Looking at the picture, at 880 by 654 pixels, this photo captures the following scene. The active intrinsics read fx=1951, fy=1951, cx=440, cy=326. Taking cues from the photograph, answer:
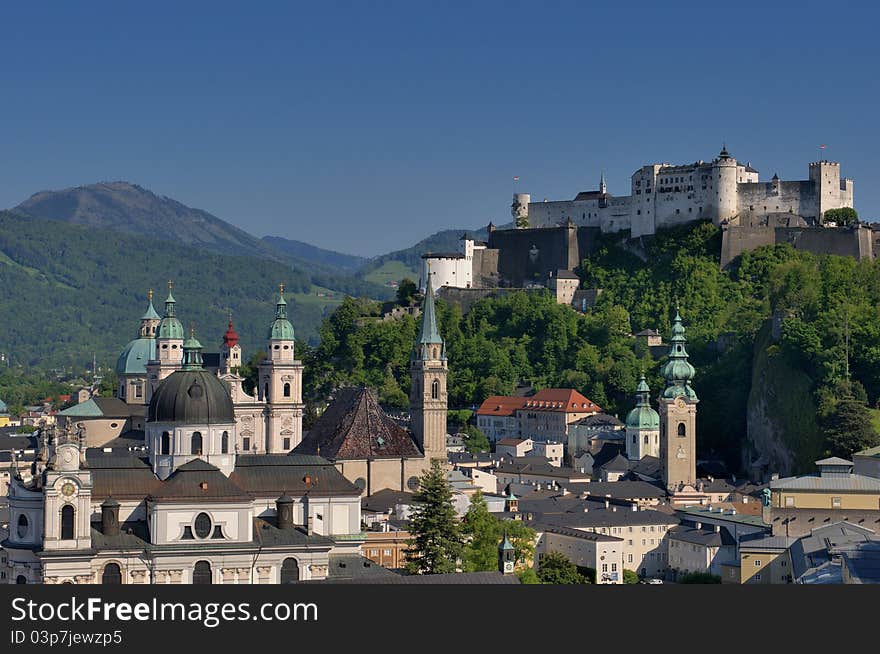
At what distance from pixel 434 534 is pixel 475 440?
176 feet

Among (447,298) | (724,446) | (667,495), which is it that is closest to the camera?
(667,495)

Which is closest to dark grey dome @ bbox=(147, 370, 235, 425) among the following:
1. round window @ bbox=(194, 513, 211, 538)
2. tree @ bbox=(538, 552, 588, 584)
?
round window @ bbox=(194, 513, 211, 538)

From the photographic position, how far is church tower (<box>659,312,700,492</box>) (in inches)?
4439

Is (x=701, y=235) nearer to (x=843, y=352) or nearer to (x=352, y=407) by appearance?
(x=843, y=352)

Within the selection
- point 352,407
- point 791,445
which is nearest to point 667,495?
point 791,445

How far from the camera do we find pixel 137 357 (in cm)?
12262

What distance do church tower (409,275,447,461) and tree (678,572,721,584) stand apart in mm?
12980

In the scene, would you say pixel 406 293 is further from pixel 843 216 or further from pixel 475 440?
pixel 843 216

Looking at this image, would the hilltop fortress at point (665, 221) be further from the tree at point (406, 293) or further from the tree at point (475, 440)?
the tree at point (475, 440)

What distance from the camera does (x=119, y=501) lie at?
68.8m

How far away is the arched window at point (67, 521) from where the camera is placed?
6569cm

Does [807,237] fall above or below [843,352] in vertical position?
above

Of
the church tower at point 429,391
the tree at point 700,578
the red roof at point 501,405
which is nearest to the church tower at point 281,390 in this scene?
the church tower at point 429,391

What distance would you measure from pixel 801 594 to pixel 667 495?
62.8 m
